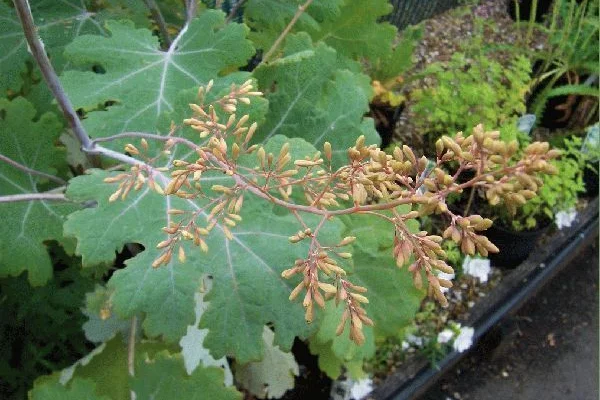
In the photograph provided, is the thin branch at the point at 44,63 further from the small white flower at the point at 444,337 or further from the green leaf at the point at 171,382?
the small white flower at the point at 444,337

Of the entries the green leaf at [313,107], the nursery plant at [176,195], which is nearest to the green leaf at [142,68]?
the nursery plant at [176,195]

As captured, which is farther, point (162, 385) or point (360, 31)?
point (360, 31)

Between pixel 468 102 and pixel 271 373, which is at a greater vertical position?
pixel 468 102

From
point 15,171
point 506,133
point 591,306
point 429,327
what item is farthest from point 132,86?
point 591,306

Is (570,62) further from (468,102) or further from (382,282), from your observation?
(382,282)

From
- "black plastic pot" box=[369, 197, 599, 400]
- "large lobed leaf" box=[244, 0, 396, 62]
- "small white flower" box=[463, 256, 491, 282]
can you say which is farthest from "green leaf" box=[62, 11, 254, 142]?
"small white flower" box=[463, 256, 491, 282]

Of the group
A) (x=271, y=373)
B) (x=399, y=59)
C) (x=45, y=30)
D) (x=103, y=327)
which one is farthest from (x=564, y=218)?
(x=45, y=30)

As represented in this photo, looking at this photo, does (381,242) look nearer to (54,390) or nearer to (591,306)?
(54,390)
